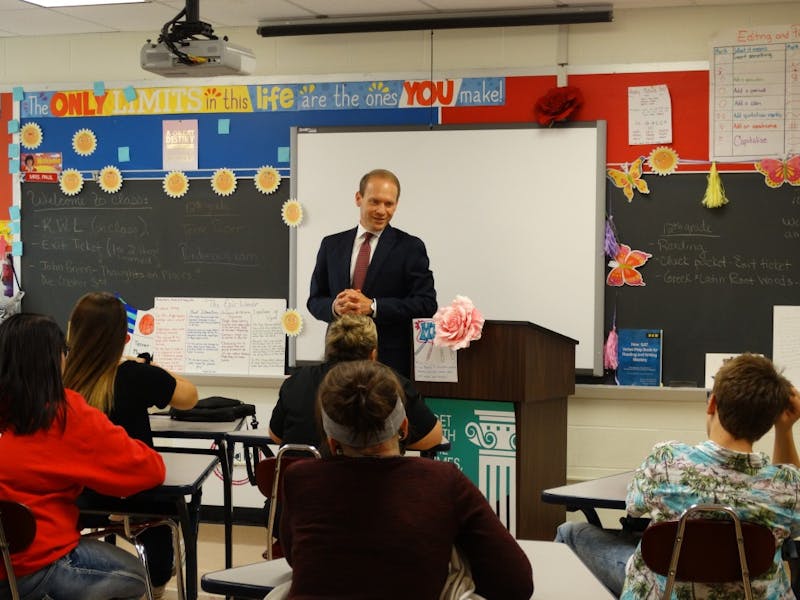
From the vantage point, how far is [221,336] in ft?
19.5

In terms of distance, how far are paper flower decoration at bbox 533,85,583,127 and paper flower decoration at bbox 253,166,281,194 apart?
1.53m

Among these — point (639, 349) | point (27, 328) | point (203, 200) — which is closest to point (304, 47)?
point (203, 200)

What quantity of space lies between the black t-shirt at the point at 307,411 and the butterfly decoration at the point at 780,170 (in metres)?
2.69

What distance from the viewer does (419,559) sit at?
6.11 feet

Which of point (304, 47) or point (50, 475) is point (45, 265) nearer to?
point (304, 47)

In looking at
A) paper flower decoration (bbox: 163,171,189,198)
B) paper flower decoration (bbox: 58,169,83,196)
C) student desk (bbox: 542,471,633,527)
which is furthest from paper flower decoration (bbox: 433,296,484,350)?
paper flower decoration (bbox: 58,169,83,196)

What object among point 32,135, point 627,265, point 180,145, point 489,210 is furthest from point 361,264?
point 32,135

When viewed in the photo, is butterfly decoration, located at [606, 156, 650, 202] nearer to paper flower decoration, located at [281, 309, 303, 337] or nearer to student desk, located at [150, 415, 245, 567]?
paper flower decoration, located at [281, 309, 303, 337]

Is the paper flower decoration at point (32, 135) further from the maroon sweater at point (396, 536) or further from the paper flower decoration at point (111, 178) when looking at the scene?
the maroon sweater at point (396, 536)

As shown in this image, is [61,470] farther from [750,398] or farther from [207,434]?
[750,398]

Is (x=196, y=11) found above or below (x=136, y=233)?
above

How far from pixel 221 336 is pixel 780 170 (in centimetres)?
318

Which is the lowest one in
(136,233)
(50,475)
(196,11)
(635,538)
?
(635,538)

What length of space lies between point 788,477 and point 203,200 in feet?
13.7
